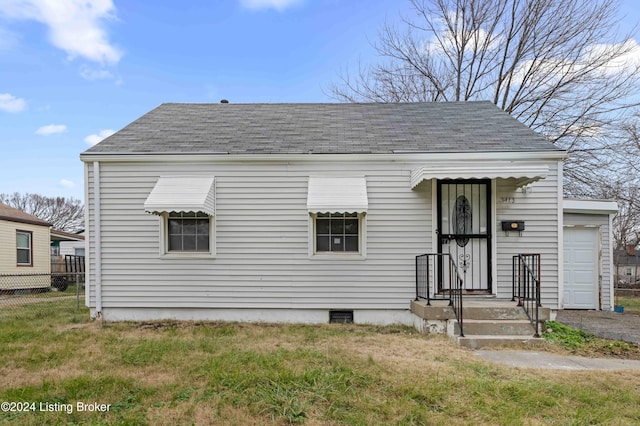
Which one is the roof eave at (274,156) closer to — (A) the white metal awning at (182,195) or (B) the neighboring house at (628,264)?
(A) the white metal awning at (182,195)

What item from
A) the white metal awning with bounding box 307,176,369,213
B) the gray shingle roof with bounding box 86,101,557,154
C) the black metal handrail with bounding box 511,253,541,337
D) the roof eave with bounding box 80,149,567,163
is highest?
the gray shingle roof with bounding box 86,101,557,154

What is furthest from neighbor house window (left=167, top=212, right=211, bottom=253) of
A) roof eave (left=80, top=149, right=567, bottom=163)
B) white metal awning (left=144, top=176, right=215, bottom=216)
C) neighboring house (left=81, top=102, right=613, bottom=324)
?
roof eave (left=80, top=149, right=567, bottom=163)

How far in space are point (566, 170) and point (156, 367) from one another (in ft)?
48.3

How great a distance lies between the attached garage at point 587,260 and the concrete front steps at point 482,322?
13.0 ft

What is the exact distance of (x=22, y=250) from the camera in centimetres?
1457

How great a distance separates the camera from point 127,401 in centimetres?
321

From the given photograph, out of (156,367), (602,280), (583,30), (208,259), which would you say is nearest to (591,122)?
(583,30)

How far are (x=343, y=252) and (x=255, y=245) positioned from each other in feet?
5.09

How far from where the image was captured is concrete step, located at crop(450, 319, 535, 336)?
5.27m

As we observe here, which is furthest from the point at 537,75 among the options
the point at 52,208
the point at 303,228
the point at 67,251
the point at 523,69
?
the point at 52,208

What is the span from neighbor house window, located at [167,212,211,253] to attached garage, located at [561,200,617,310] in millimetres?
7841

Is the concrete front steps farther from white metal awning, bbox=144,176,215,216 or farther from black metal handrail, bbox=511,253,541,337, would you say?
white metal awning, bbox=144,176,215,216

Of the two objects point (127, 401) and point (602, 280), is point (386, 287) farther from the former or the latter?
point (602, 280)

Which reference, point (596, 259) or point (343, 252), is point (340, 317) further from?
point (596, 259)
